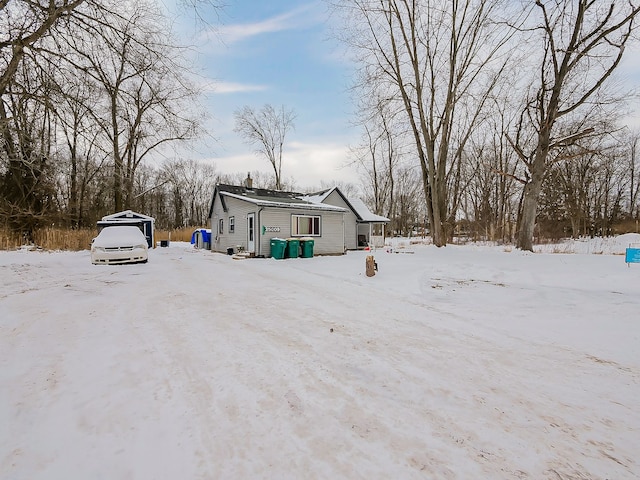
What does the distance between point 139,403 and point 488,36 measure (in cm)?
1974

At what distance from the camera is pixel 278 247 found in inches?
532

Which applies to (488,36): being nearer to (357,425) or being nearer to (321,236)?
(321,236)

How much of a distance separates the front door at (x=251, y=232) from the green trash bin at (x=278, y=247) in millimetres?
1264

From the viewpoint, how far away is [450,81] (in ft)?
49.6

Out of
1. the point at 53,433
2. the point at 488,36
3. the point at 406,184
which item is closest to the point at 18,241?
the point at 53,433

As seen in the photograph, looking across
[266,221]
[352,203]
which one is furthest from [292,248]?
[352,203]

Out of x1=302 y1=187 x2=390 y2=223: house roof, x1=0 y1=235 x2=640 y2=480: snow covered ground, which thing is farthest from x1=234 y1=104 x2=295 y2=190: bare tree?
x1=0 y1=235 x2=640 y2=480: snow covered ground

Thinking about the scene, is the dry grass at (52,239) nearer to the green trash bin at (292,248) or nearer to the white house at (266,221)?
the white house at (266,221)

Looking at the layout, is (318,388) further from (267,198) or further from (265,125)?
(265,125)

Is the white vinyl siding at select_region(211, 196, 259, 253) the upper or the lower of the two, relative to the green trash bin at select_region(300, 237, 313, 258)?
upper

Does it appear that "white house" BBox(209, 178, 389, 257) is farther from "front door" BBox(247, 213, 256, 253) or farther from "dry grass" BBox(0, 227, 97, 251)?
"dry grass" BBox(0, 227, 97, 251)

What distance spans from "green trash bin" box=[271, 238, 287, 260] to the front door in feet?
4.15

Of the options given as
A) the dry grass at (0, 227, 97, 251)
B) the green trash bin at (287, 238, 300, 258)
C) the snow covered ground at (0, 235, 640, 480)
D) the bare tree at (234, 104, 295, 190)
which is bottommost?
the snow covered ground at (0, 235, 640, 480)

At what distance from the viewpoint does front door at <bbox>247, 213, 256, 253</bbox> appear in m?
14.4
